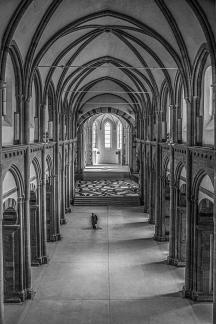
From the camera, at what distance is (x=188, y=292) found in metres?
17.6

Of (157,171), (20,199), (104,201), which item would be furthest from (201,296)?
(104,201)

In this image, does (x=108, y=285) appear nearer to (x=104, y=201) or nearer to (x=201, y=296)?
(x=201, y=296)

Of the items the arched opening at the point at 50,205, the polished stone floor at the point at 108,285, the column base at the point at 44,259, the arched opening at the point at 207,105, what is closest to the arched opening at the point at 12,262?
the polished stone floor at the point at 108,285

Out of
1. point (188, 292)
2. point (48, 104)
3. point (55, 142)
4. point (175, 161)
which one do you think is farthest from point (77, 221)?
Result: point (188, 292)

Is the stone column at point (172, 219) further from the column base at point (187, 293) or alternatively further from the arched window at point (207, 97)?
the arched window at point (207, 97)

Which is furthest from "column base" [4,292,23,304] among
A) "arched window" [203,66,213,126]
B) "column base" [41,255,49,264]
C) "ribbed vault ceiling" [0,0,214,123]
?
"arched window" [203,66,213,126]

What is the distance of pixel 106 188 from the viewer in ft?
146

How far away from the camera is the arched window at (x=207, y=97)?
16578mm

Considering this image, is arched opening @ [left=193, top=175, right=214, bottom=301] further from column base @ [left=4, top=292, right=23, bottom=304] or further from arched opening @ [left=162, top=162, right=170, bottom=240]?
arched opening @ [left=162, top=162, right=170, bottom=240]

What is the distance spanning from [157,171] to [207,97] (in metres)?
10.0

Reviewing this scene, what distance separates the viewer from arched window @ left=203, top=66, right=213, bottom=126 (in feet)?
54.4

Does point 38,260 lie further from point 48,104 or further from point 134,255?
point 48,104

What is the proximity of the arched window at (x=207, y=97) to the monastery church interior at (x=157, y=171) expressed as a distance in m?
0.05

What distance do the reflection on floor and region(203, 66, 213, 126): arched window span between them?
23.7 meters
